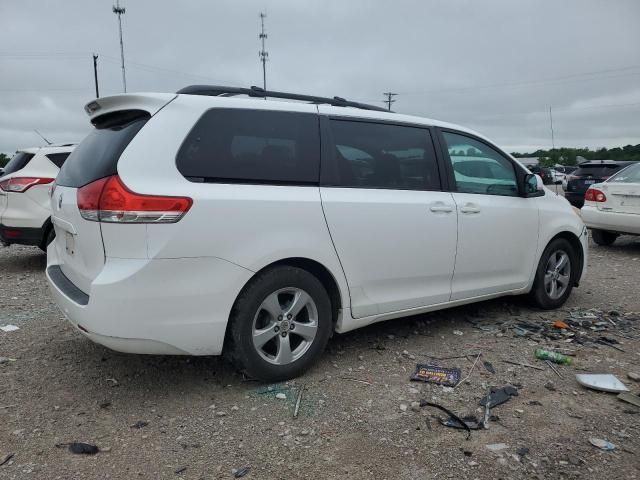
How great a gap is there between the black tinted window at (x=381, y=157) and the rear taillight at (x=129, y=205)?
1.08 metres


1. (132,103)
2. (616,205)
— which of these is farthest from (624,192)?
(132,103)

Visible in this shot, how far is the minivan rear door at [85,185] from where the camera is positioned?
3064 millimetres

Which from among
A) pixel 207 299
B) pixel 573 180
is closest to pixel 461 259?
pixel 207 299

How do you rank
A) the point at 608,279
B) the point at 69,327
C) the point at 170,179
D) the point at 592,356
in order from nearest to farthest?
1. the point at 170,179
2. the point at 592,356
3. the point at 69,327
4. the point at 608,279

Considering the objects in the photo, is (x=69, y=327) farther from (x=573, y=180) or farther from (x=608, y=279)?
(x=573, y=180)

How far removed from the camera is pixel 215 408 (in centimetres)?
323

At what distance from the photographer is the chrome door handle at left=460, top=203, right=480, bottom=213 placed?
4320 millimetres

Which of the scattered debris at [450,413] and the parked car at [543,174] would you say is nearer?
the scattered debris at [450,413]

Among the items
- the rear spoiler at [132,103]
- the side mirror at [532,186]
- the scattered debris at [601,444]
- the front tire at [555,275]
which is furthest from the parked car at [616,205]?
the rear spoiler at [132,103]

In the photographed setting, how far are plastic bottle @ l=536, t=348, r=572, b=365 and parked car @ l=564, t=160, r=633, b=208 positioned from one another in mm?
11811

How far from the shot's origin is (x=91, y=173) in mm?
3176

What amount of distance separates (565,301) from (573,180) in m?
10.7

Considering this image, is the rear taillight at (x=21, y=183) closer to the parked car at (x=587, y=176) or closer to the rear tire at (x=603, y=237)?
the rear tire at (x=603, y=237)

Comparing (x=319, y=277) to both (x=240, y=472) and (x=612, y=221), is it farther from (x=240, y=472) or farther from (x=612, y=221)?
(x=612, y=221)
